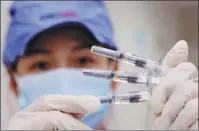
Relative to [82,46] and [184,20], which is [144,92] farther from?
[82,46]

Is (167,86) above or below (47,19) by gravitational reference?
below

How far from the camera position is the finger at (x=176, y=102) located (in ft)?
2.33

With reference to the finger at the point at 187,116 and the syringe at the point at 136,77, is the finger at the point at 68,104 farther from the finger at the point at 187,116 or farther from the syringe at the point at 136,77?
the finger at the point at 187,116

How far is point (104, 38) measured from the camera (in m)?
→ 1.41

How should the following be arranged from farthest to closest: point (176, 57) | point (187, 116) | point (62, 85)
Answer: point (62, 85)
point (176, 57)
point (187, 116)

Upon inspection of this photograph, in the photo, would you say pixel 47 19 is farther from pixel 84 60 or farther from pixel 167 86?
pixel 167 86

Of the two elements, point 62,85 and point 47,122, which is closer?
point 47,122

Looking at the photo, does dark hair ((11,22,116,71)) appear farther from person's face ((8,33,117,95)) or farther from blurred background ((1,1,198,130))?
blurred background ((1,1,198,130))

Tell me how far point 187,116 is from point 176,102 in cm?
4

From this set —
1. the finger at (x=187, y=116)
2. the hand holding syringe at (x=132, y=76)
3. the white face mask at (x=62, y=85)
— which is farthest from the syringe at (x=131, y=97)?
the white face mask at (x=62, y=85)

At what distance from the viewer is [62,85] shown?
137cm

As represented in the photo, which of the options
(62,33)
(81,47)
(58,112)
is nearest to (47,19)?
(62,33)

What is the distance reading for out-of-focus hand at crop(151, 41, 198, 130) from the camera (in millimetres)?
695

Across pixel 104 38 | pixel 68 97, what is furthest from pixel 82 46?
pixel 68 97
